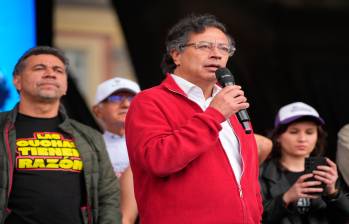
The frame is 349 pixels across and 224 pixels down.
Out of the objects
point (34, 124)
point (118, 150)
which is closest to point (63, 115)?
point (34, 124)

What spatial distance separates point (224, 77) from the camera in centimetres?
339

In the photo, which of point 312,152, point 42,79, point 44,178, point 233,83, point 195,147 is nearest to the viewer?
point 195,147

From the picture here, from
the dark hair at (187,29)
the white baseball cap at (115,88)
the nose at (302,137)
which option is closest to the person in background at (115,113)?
the white baseball cap at (115,88)

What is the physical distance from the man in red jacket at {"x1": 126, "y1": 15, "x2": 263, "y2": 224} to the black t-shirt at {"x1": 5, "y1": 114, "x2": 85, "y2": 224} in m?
0.67

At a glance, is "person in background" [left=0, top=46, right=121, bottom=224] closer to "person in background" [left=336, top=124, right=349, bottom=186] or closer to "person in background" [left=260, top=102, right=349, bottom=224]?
"person in background" [left=260, top=102, right=349, bottom=224]

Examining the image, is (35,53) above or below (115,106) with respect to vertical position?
above

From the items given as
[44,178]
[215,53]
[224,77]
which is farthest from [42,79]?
[224,77]

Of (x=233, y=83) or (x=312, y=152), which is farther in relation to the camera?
(x=312, y=152)

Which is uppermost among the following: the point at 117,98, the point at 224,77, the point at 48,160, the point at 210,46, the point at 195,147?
the point at 210,46

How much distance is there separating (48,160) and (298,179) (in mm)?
1337

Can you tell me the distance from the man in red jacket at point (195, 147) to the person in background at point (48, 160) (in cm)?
68

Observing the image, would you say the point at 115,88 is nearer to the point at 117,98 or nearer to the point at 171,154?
the point at 117,98

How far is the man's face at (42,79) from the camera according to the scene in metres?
4.22

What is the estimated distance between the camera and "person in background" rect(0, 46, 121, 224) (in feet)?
13.0
